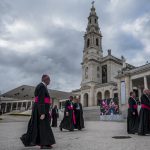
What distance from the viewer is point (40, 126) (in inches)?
212

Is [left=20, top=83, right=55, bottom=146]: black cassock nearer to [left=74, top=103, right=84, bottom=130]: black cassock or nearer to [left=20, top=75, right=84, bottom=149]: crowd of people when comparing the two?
[left=20, top=75, right=84, bottom=149]: crowd of people

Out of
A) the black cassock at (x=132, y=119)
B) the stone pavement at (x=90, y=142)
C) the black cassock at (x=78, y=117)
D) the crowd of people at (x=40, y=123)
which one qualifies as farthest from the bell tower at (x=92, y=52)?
the crowd of people at (x=40, y=123)

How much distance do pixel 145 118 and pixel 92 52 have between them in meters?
53.4

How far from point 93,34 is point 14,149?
61.5 m

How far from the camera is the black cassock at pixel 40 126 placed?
5.23 m

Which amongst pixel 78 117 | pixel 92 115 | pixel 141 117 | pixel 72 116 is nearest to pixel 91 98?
pixel 92 115

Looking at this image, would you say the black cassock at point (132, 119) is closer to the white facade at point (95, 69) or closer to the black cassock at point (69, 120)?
the black cassock at point (69, 120)

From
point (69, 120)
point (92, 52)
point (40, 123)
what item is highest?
point (92, 52)

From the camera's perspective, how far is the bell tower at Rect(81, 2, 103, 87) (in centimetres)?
6006

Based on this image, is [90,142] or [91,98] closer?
[90,142]

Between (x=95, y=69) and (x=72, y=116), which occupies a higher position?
(x=95, y=69)

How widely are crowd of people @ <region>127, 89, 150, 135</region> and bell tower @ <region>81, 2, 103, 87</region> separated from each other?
49031 mm

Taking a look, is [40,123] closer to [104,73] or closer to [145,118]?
[145,118]

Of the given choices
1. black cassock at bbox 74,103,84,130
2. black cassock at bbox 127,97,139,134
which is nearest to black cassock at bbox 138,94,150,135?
black cassock at bbox 127,97,139,134
